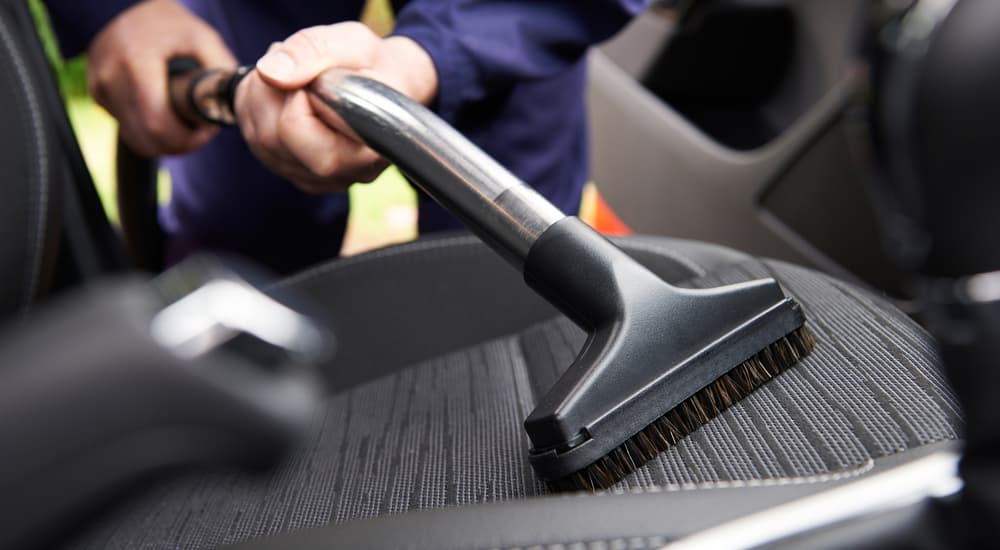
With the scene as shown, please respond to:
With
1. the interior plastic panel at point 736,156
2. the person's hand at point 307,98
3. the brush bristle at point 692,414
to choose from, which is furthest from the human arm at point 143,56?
the interior plastic panel at point 736,156

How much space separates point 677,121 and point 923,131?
3.28 ft

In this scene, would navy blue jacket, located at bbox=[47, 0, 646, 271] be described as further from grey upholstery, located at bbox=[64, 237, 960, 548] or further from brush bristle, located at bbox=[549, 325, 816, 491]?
brush bristle, located at bbox=[549, 325, 816, 491]

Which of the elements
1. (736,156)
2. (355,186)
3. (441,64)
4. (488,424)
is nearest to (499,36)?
(441,64)

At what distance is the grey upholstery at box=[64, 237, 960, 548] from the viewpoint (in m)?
0.29

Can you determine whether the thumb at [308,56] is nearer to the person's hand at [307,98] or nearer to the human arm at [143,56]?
the person's hand at [307,98]

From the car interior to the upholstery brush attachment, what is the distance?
0.01 m

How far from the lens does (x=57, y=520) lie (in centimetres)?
20

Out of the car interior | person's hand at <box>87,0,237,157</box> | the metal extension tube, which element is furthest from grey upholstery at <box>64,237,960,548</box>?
person's hand at <box>87,0,237,157</box>

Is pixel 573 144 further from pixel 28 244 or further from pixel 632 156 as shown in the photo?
pixel 28 244

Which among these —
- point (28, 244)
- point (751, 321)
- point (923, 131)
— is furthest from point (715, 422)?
point (28, 244)

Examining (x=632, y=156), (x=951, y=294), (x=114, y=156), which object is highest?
(x=114, y=156)

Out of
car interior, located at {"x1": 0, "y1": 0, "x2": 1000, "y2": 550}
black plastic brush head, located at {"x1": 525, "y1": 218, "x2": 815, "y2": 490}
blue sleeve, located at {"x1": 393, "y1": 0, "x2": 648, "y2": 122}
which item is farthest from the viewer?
blue sleeve, located at {"x1": 393, "y1": 0, "x2": 648, "y2": 122}

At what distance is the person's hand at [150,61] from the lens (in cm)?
75

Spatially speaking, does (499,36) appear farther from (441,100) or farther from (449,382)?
(449,382)
